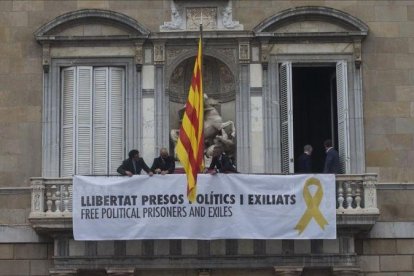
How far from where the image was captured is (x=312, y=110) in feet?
103

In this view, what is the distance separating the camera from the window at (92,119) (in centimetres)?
2855


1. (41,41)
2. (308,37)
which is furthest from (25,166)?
(308,37)

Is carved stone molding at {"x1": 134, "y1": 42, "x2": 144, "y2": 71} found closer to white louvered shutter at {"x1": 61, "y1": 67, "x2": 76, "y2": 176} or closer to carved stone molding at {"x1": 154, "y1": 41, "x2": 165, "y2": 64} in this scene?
carved stone molding at {"x1": 154, "y1": 41, "x2": 165, "y2": 64}

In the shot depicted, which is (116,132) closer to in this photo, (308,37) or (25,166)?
(25,166)

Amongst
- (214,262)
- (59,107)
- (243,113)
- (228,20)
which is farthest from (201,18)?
(214,262)

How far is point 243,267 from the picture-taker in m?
27.4

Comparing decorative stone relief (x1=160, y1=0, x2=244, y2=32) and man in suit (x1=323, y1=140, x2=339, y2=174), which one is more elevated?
decorative stone relief (x1=160, y1=0, x2=244, y2=32)

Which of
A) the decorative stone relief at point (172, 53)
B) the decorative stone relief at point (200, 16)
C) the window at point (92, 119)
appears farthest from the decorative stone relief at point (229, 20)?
the window at point (92, 119)

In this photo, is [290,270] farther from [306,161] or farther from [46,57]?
[46,57]

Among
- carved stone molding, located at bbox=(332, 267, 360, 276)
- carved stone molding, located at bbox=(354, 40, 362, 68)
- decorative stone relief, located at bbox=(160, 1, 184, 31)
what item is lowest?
carved stone molding, located at bbox=(332, 267, 360, 276)

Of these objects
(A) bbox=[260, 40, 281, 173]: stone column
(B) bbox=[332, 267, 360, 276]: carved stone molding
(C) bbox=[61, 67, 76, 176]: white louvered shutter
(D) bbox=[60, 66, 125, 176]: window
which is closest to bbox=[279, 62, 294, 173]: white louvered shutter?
(A) bbox=[260, 40, 281, 173]: stone column

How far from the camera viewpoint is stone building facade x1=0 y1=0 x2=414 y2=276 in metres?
28.0

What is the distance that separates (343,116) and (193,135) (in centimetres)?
406

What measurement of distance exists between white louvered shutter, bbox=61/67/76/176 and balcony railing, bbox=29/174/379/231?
1.05m
